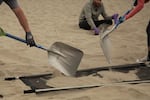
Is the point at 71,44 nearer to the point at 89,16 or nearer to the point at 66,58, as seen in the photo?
the point at 89,16

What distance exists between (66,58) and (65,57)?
2 cm

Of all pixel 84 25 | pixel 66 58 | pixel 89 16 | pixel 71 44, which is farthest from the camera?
pixel 84 25

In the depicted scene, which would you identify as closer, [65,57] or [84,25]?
[65,57]

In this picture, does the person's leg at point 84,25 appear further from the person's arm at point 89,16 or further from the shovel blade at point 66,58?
the shovel blade at point 66,58

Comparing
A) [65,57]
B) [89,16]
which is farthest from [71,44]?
[65,57]

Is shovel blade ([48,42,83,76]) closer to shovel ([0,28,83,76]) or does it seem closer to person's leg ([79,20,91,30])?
shovel ([0,28,83,76])

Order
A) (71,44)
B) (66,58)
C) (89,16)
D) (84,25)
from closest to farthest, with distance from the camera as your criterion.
Answer: (66,58), (71,44), (89,16), (84,25)

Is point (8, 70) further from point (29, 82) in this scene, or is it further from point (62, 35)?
point (62, 35)

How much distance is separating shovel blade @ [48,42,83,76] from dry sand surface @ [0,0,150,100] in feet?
0.50

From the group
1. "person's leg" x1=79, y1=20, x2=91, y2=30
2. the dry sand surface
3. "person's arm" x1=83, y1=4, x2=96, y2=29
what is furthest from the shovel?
"person's leg" x1=79, y1=20, x2=91, y2=30

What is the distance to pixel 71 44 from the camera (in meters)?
6.45

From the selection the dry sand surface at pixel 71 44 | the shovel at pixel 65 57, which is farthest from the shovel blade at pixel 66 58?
the dry sand surface at pixel 71 44

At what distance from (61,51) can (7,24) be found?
11.2 feet

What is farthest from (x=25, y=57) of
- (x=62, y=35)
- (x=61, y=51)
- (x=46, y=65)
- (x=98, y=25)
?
(x=98, y=25)
